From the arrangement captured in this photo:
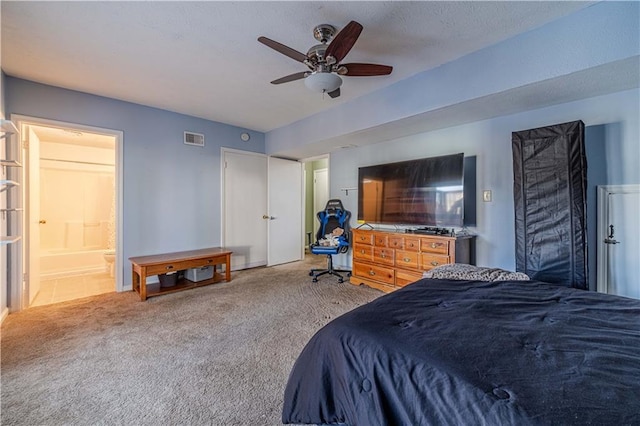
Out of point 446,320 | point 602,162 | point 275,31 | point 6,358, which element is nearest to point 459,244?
point 602,162

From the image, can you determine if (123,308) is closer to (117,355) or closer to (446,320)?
(117,355)

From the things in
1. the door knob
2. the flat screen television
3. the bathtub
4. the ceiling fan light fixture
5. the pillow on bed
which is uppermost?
the ceiling fan light fixture

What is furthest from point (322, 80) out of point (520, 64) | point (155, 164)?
point (155, 164)

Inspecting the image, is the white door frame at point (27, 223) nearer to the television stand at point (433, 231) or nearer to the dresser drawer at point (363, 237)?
the dresser drawer at point (363, 237)

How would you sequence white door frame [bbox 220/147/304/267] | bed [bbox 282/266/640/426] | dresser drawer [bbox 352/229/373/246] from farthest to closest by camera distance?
white door frame [bbox 220/147/304/267] → dresser drawer [bbox 352/229/373/246] → bed [bbox 282/266/640/426]

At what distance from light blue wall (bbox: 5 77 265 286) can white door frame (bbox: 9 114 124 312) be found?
0.16 feet

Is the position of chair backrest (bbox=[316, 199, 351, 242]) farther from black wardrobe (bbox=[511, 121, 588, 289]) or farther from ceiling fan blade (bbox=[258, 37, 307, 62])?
ceiling fan blade (bbox=[258, 37, 307, 62])

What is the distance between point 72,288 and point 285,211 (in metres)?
3.36

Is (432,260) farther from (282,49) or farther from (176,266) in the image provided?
(176,266)

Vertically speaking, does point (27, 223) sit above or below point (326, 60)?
below

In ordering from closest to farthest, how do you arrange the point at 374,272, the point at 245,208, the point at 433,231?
the point at 433,231 < the point at 374,272 < the point at 245,208

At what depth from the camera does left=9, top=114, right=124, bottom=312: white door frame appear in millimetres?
2981

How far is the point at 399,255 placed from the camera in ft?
11.4

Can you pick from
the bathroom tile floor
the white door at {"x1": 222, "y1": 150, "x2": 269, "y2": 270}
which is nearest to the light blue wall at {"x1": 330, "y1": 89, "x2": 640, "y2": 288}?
the white door at {"x1": 222, "y1": 150, "x2": 269, "y2": 270}
